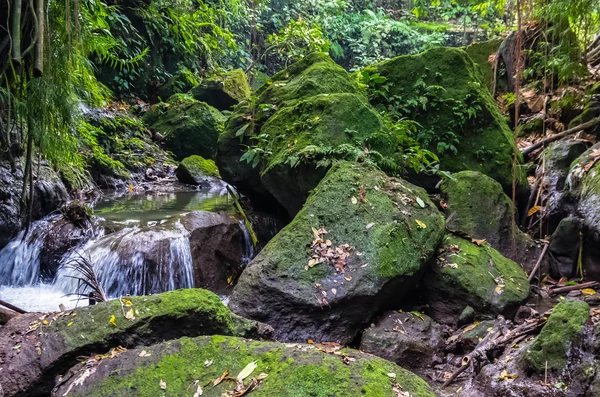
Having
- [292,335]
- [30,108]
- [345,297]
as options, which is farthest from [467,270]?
[30,108]

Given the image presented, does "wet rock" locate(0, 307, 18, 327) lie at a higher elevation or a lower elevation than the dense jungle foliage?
lower

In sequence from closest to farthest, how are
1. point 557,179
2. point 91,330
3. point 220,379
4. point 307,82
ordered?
point 220,379, point 91,330, point 557,179, point 307,82

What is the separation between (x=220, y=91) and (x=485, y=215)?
10.3 m

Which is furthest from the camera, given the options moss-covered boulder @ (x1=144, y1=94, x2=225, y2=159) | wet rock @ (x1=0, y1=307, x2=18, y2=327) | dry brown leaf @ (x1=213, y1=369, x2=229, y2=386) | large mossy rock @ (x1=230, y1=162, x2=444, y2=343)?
moss-covered boulder @ (x1=144, y1=94, x2=225, y2=159)

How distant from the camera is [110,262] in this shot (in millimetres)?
5906

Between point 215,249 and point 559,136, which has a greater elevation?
point 559,136

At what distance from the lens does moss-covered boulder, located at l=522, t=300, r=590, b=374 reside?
3.24 metres

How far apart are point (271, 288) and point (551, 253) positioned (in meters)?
3.63

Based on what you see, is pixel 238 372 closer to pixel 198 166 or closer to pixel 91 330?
pixel 91 330

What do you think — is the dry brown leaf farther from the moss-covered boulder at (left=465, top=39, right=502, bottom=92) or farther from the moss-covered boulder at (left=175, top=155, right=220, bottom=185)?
the moss-covered boulder at (left=465, top=39, right=502, bottom=92)

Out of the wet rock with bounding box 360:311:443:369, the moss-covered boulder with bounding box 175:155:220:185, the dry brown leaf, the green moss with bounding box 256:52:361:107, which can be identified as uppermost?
the green moss with bounding box 256:52:361:107

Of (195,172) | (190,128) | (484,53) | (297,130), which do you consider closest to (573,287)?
(297,130)

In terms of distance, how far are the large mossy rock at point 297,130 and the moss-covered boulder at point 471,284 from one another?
1776mm

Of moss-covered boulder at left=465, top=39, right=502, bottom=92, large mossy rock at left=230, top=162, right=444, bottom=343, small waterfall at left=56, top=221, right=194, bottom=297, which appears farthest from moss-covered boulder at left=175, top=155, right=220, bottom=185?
moss-covered boulder at left=465, top=39, right=502, bottom=92
